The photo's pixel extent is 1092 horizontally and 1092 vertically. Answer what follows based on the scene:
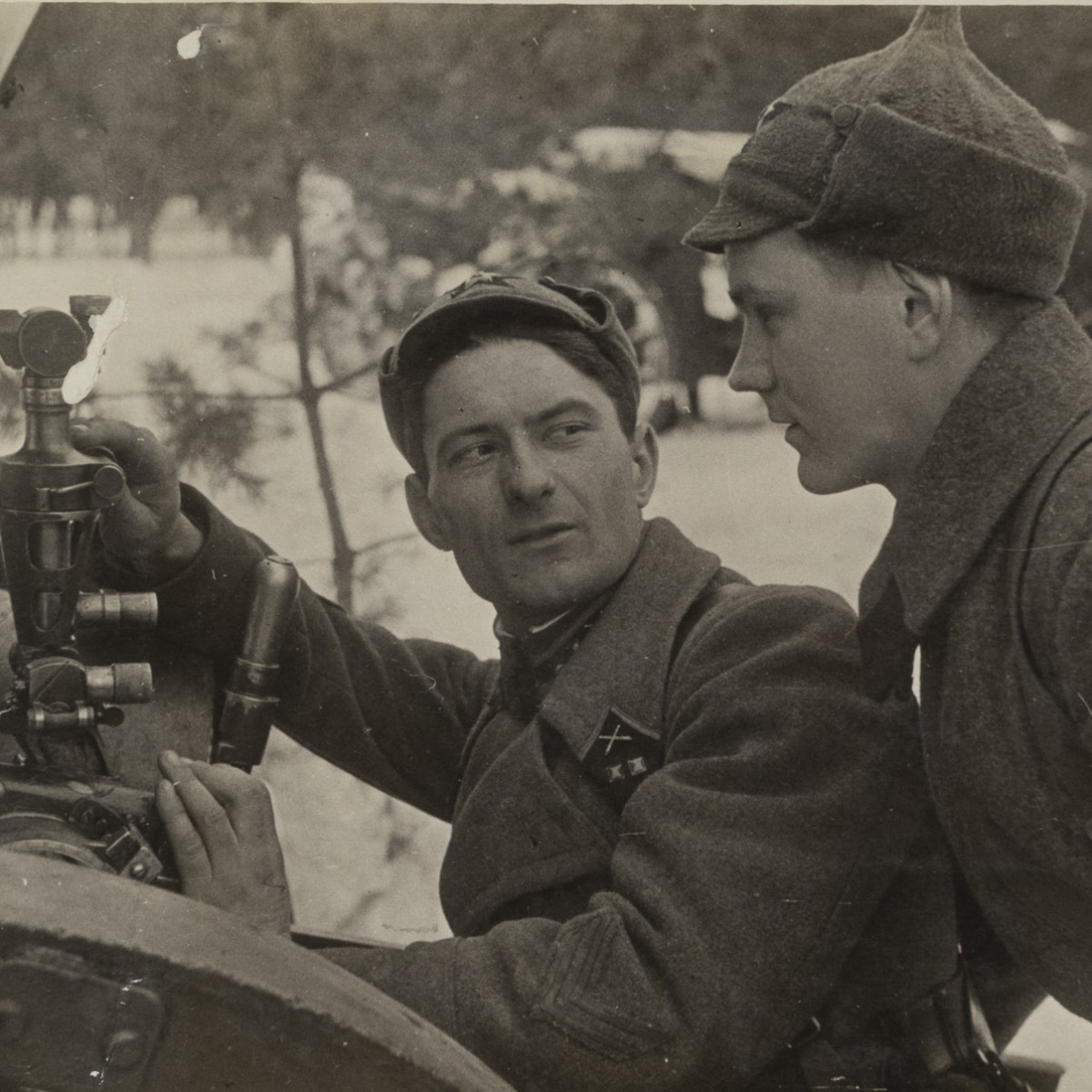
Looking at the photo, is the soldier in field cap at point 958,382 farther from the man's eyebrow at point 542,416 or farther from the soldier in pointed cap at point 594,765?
the man's eyebrow at point 542,416

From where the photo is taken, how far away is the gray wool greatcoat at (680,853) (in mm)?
1070

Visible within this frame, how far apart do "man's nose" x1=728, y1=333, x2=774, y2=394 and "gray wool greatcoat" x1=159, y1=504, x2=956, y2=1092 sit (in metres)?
0.19

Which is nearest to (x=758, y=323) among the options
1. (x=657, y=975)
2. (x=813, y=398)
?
(x=813, y=398)

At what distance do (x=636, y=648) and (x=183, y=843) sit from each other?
0.44 meters

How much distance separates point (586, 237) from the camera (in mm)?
1563

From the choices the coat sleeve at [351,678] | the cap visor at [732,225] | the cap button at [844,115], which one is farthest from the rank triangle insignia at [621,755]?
the cap button at [844,115]

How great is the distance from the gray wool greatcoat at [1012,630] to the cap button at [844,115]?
22 centimetres

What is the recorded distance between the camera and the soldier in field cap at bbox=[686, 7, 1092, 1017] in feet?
3.38

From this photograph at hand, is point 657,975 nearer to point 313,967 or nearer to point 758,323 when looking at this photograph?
point 313,967

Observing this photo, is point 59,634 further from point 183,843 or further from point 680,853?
point 680,853

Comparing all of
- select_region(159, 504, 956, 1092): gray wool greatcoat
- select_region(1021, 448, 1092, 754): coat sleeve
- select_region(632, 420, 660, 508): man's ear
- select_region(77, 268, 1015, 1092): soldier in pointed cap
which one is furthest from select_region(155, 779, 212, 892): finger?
select_region(1021, 448, 1092, 754): coat sleeve

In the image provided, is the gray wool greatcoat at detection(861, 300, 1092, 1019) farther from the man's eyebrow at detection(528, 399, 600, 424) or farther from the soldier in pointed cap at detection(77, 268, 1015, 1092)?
the man's eyebrow at detection(528, 399, 600, 424)

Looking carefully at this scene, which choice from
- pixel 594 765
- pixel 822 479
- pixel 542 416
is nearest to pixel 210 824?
pixel 594 765

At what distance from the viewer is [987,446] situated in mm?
1068
